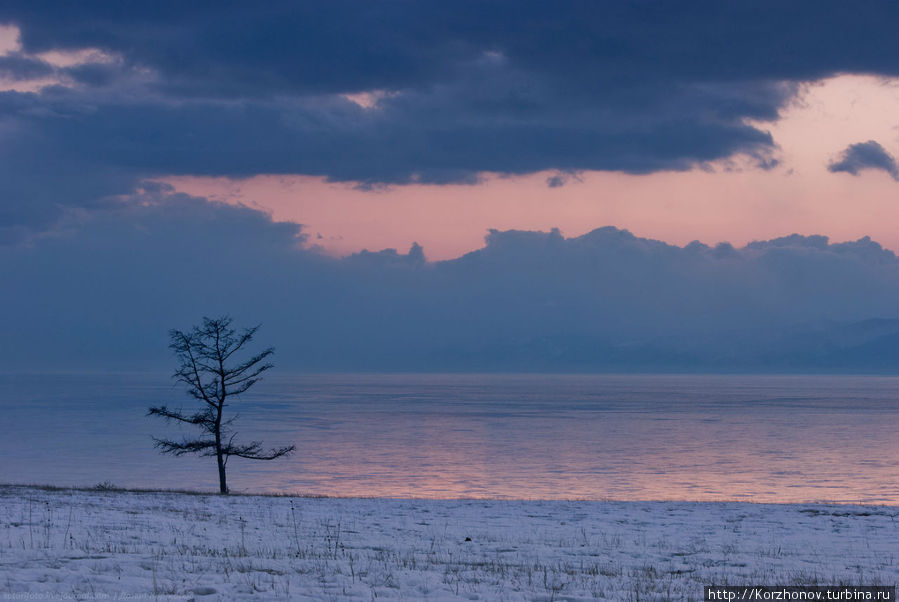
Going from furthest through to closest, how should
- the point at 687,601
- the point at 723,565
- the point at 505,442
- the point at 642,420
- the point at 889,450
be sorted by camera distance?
the point at 642,420 → the point at 505,442 → the point at 889,450 → the point at 723,565 → the point at 687,601

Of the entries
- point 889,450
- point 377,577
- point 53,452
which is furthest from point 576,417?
point 377,577

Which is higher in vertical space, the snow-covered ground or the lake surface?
the snow-covered ground

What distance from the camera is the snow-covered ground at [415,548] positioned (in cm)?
1221

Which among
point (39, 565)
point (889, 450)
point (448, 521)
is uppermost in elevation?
point (39, 565)

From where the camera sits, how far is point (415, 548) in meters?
17.1

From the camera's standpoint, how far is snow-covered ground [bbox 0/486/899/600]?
12.2m

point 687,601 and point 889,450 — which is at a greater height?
point 687,601

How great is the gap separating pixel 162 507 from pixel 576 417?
346ft

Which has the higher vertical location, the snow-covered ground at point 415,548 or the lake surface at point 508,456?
the snow-covered ground at point 415,548

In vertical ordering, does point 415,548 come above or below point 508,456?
above

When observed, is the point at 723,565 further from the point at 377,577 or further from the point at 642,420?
the point at 642,420

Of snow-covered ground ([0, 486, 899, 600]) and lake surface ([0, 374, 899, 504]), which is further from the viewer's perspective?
lake surface ([0, 374, 899, 504])

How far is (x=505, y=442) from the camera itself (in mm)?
85562

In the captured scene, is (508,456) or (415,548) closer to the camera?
(415,548)
